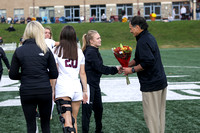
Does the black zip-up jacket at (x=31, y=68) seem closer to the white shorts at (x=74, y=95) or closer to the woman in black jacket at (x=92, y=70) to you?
the white shorts at (x=74, y=95)

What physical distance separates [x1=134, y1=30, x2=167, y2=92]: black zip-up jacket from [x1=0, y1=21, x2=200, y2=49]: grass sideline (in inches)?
1248

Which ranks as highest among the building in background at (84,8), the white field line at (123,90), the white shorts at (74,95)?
the building in background at (84,8)

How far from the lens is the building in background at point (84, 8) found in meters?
57.9

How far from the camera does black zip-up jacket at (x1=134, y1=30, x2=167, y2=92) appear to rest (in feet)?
15.9

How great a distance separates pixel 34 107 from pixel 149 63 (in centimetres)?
180

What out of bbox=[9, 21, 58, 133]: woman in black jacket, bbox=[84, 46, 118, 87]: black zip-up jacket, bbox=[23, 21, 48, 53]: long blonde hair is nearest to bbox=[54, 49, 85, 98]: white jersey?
bbox=[9, 21, 58, 133]: woman in black jacket

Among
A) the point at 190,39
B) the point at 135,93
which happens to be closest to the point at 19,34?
the point at 190,39

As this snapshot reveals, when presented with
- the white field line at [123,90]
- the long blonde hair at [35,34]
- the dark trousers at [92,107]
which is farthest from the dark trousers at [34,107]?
the white field line at [123,90]

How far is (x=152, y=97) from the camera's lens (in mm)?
5012

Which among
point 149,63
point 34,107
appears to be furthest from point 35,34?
point 149,63

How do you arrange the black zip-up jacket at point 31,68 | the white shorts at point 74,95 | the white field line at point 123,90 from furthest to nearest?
the white field line at point 123,90, the white shorts at point 74,95, the black zip-up jacket at point 31,68

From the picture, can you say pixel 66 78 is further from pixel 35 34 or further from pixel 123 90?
pixel 123 90

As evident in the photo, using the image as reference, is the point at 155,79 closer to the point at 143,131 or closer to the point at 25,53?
the point at 143,131

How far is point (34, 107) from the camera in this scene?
172 inches
